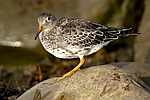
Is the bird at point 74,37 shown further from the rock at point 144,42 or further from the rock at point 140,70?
the rock at point 144,42

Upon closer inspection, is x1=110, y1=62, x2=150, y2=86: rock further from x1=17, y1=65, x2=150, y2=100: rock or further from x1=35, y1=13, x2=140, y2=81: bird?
x1=17, y1=65, x2=150, y2=100: rock

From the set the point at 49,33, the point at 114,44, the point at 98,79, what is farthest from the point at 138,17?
the point at 98,79

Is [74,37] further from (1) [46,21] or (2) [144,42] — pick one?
(2) [144,42]

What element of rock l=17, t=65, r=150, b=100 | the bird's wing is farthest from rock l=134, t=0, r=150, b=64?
rock l=17, t=65, r=150, b=100

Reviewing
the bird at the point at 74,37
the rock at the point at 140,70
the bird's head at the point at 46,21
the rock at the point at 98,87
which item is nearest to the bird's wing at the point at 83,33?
the bird at the point at 74,37

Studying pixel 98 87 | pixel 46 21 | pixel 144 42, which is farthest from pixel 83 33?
pixel 144 42

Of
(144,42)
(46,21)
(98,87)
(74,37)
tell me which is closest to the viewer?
(98,87)

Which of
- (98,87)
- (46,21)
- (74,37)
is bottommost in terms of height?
(98,87)
